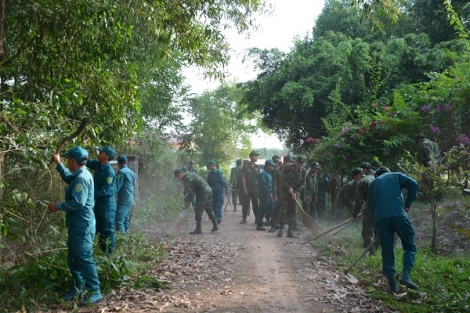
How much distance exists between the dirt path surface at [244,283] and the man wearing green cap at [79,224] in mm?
357

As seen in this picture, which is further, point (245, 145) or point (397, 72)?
point (245, 145)

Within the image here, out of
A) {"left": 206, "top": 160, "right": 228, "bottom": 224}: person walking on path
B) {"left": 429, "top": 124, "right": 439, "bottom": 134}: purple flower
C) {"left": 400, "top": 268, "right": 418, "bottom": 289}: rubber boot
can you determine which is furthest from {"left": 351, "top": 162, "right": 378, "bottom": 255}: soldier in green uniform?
{"left": 206, "top": 160, "right": 228, "bottom": 224}: person walking on path

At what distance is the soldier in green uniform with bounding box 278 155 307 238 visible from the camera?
11258 millimetres

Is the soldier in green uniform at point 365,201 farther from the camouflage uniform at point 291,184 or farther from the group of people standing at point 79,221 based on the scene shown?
the group of people standing at point 79,221

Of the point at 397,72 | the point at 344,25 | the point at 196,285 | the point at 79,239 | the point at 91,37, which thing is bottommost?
the point at 196,285

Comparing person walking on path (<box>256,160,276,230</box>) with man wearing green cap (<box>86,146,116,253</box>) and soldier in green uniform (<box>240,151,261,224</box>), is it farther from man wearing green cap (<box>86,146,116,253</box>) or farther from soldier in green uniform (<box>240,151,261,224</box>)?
man wearing green cap (<box>86,146,116,253</box>)

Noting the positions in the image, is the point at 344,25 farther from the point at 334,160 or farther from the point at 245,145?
the point at 245,145

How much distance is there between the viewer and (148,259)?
26.9ft

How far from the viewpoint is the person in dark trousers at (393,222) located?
633cm

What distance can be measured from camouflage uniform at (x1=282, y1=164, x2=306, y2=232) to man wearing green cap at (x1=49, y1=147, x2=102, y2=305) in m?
6.22

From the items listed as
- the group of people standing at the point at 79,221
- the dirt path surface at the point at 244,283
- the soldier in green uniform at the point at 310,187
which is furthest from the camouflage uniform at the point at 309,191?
the group of people standing at the point at 79,221

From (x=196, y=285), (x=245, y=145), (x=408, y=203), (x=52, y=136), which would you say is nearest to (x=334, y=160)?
(x=408, y=203)

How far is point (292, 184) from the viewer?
A: 11500 millimetres

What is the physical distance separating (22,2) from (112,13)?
47.5 inches
